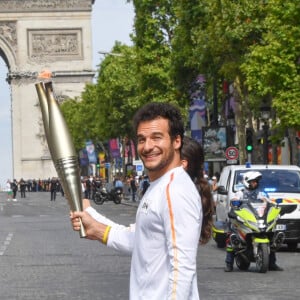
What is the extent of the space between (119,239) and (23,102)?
9690 centimetres

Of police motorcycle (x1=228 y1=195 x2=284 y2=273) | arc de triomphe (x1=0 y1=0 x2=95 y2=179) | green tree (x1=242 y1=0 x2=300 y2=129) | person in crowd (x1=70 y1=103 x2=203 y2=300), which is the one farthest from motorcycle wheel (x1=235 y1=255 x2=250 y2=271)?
Result: arc de triomphe (x1=0 y1=0 x2=95 y2=179)

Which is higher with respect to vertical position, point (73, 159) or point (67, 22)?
point (67, 22)

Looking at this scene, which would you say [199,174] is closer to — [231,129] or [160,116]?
[160,116]

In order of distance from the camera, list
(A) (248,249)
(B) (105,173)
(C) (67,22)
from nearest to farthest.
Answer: (A) (248,249) → (C) (67,22) → (B) (105,173)

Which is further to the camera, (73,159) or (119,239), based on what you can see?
(119,239)

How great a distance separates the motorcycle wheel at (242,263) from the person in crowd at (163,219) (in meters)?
12.4

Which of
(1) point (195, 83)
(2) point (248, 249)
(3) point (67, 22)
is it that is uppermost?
(3) point (67, 22)

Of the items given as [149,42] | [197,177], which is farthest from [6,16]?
[197,177]

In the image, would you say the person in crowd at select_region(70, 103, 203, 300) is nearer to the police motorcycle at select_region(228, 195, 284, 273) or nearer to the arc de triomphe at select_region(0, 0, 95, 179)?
the police motorcycle at select_region(228, 195, 284, 273)

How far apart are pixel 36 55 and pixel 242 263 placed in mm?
82846

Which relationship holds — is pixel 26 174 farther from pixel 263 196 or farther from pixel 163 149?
pixel 163 149

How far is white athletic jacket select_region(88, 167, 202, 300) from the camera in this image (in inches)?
210

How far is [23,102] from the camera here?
102 metres

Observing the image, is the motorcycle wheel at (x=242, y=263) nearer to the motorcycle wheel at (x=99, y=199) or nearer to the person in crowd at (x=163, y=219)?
the person in crowd at (x=163, y=219)
